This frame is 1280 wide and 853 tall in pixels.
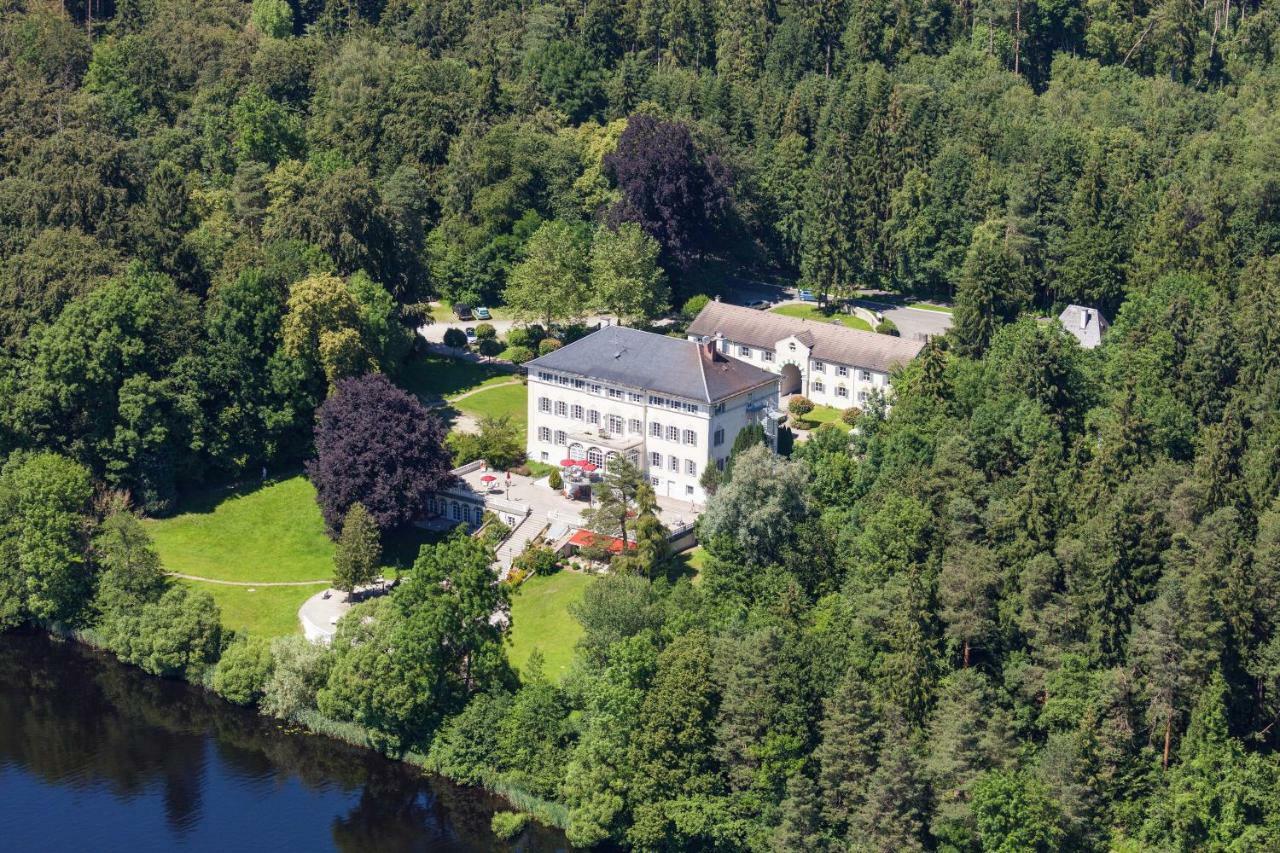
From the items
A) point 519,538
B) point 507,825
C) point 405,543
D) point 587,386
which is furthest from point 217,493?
point 507,825

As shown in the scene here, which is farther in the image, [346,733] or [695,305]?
[695,305]

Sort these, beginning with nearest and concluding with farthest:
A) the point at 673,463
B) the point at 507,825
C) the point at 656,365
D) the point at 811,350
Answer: the point at 507,825 < the point at 673,463 < the point at 656,365 < the point at 811,350

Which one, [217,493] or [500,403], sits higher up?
[500,403]

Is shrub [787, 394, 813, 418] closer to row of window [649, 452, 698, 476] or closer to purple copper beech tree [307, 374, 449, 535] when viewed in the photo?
row of window [649, 452, 698, 476]

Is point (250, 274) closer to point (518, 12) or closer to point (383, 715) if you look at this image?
point (383, 715)

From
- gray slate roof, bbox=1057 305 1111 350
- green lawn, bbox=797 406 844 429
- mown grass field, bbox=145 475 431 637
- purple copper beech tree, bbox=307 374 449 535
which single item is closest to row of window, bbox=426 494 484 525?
mown grass field, bbox=145 475 431 637

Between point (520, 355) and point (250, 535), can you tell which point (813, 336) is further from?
point (250, 535)

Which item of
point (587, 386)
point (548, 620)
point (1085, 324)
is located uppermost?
point (1085, 324)
